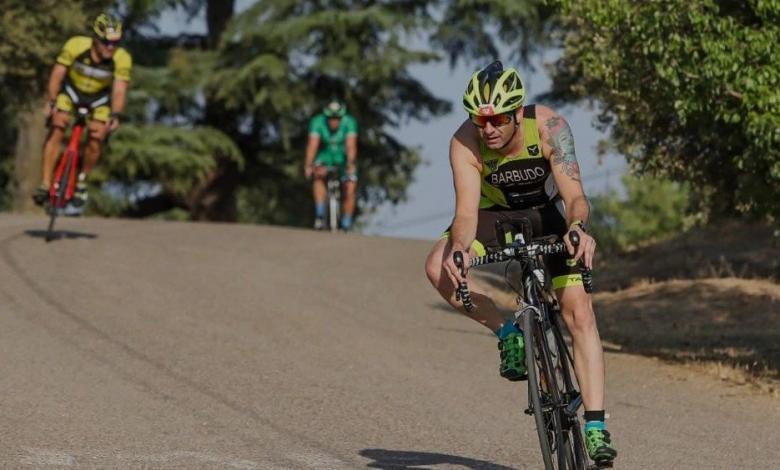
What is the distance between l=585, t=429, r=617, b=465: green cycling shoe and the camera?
7.09 meters

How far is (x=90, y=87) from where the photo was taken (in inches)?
641

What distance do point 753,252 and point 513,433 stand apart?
14.1 m

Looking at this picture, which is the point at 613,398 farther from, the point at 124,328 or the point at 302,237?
the point at 302,237

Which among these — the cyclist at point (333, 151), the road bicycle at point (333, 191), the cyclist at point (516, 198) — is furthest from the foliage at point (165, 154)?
the cyclist at point (516, 198)

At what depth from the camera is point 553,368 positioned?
287 inches

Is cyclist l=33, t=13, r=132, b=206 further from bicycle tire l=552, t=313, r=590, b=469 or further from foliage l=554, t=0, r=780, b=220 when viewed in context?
bicycle tire l=552, t=313, r=590, b=469

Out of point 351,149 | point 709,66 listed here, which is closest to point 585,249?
point 709,66

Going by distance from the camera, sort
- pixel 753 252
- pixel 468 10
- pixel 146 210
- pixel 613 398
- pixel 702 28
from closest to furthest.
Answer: pixel 613 398 < pixel 702 28 < pixel 753 252 < pixel 468 10 < pixel 146 210

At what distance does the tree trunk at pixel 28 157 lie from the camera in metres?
33.2

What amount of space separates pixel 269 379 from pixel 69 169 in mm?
6238

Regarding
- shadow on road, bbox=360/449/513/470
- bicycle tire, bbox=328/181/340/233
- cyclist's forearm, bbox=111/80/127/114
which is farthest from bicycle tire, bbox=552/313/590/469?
bicycle tire, bbox=328/181/340/233

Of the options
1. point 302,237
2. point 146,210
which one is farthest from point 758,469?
point 146,210

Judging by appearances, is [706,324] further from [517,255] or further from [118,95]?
[517,255]

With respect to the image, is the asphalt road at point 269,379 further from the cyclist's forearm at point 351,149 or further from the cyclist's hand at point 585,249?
the cyclist's forearm at point 351,149
